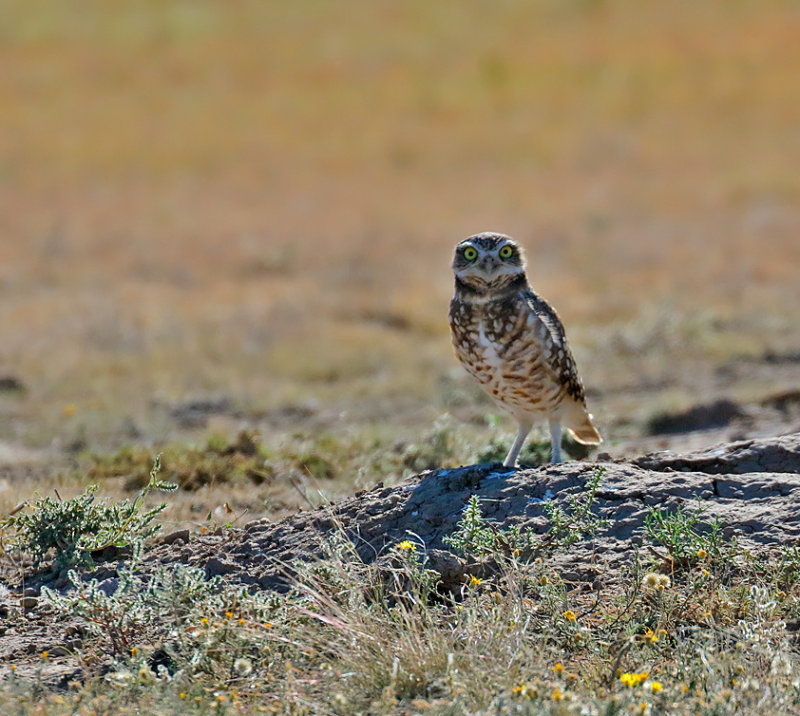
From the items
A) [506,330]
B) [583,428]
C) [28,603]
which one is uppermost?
[506,330]

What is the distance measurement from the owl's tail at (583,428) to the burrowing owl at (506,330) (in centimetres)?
41

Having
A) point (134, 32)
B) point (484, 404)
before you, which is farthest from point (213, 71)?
point (484, 404)

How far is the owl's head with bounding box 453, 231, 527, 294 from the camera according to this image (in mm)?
6332

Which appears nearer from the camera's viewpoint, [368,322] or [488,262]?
[488,262]

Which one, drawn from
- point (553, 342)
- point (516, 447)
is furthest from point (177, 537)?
point (553, 342)

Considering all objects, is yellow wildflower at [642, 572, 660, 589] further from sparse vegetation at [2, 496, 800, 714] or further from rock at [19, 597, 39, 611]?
rock at [19, 597, 39, 611]

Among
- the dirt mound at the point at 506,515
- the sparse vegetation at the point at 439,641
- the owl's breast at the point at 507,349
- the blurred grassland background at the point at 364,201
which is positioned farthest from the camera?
the blurred grassland background at the point at 364,201

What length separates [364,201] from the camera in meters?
27.5

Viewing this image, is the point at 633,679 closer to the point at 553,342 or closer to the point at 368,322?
the point at 553,342

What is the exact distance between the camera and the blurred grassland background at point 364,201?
13562 mm

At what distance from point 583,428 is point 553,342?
43.2 inches

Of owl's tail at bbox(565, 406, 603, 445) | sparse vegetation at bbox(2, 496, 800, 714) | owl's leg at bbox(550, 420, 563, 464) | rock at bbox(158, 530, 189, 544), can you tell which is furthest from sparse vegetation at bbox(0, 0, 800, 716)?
owl's leg at bbox(550, 420, 563, 464)

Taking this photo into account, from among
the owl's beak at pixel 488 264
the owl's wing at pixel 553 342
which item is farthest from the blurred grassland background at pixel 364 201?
the owl's beak at pixel 488 264

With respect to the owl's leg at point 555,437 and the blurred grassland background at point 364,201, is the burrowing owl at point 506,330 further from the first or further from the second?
the blurred grassland background at point 364,201
